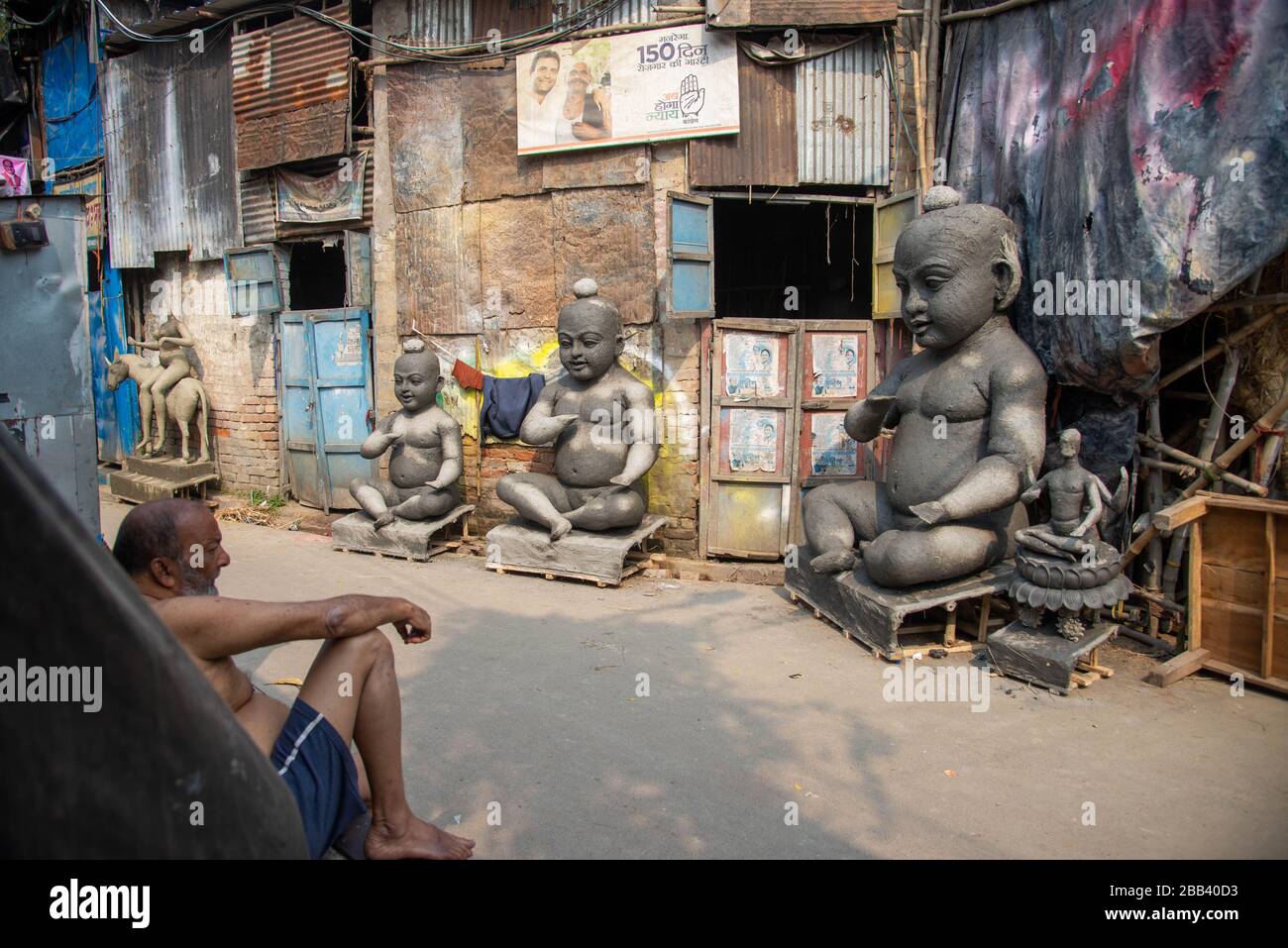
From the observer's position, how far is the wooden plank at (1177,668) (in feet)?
14.3

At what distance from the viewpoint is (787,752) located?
3715mm

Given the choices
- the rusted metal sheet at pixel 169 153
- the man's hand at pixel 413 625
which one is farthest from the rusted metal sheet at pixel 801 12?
the rusted metal sheet at pixel 169 153

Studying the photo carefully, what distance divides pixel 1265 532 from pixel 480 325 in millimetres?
6029

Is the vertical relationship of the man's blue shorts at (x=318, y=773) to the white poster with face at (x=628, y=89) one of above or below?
below

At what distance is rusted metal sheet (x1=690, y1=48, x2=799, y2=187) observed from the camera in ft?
22.0

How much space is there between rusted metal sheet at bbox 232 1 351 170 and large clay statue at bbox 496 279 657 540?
3.57m

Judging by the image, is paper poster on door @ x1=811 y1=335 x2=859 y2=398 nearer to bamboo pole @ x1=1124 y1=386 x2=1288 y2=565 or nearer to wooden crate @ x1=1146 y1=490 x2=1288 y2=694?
bamboo pole @ x1=1124 y1=386 x2=1288 y2=565

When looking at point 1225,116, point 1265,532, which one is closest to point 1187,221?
point 1225,116

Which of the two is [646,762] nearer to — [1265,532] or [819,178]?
[1265,532]

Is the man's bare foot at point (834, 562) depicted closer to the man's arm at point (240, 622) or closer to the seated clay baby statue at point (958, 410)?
the seated clay baby statue at point (958, 410)

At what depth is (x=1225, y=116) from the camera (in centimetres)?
426

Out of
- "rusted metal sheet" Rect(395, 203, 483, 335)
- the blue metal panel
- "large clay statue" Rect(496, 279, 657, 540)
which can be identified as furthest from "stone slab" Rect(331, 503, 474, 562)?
the blue metal panel

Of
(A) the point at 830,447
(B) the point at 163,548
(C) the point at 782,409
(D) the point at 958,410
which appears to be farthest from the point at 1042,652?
(B) the point at 163,548

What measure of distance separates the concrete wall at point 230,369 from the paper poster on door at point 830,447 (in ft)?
20.0
